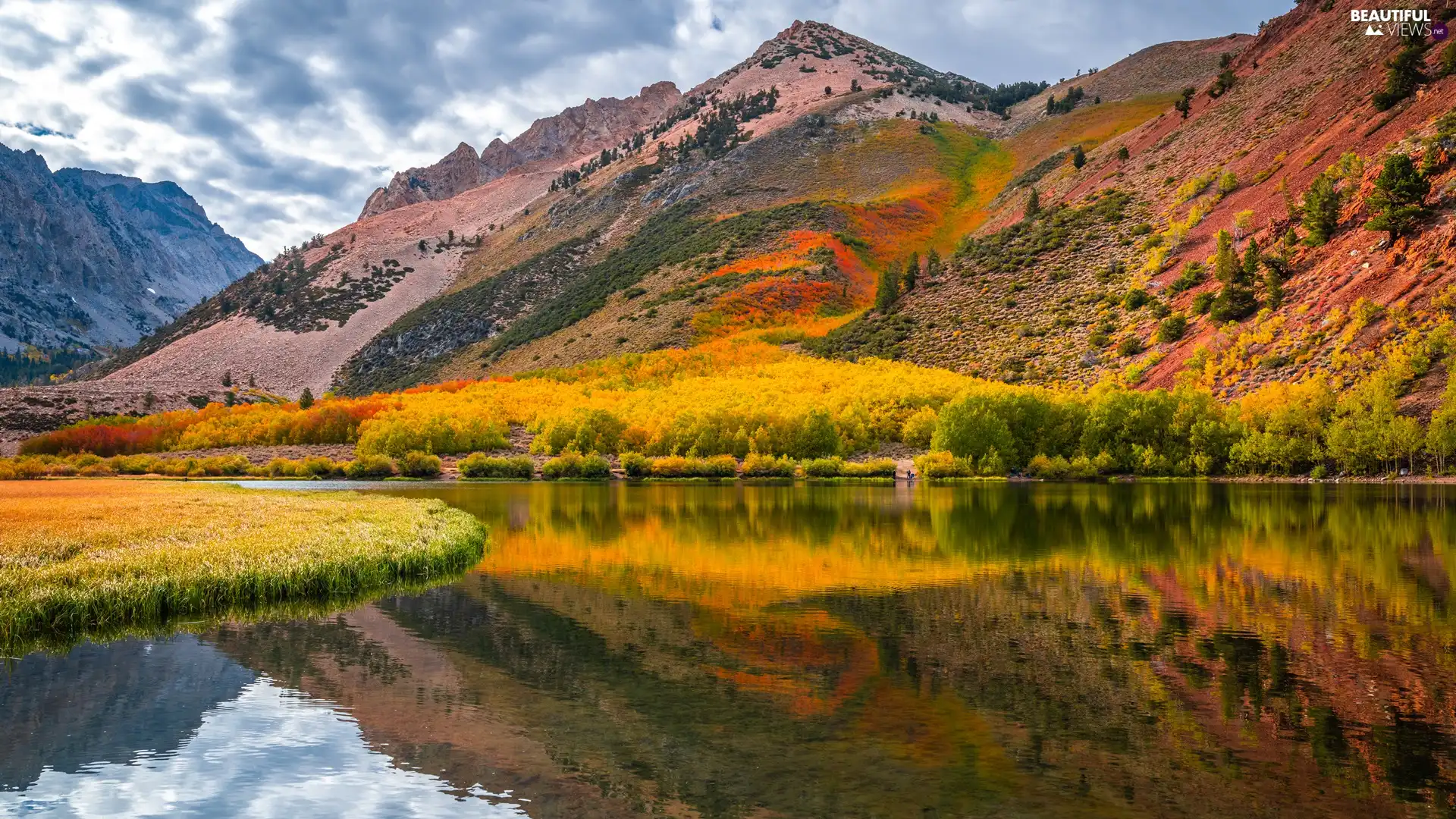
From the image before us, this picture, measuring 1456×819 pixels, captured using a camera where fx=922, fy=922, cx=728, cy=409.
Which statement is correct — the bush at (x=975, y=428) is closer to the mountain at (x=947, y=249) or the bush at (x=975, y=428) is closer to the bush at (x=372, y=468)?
the mountain at (x=947, y=249)

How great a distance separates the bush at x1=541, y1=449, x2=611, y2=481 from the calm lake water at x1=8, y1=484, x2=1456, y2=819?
5058cm

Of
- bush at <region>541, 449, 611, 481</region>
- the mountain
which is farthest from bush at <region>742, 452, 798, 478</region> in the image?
the mountain

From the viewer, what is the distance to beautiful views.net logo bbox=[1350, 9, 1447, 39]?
8175cm

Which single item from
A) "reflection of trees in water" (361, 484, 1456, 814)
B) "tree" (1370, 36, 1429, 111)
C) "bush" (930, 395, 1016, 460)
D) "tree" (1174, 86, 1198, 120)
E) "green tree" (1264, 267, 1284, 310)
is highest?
"tree" (1174, 86, 1198, 120)

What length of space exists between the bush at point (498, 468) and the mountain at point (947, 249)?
33.9m

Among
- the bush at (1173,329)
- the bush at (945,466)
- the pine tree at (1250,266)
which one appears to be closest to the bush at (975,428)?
the bush at (945,466)

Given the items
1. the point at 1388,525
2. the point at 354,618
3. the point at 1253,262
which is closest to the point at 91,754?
the point at 354,618

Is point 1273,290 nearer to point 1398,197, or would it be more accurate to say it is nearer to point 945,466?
point 1398,197

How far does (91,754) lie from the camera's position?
1113cm

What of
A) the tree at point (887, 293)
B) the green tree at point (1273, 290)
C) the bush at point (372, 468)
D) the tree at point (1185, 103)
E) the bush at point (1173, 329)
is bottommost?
the bush at point (372, 468)

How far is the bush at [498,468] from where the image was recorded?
79.1 meters

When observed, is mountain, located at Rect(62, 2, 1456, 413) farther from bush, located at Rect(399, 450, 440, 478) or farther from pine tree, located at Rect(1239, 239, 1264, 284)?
bush, located at Rect(399, 450, 440, 478)

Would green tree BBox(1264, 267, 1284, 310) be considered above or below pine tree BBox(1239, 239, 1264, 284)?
below

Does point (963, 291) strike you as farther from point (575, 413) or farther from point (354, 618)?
point (354, 618)
